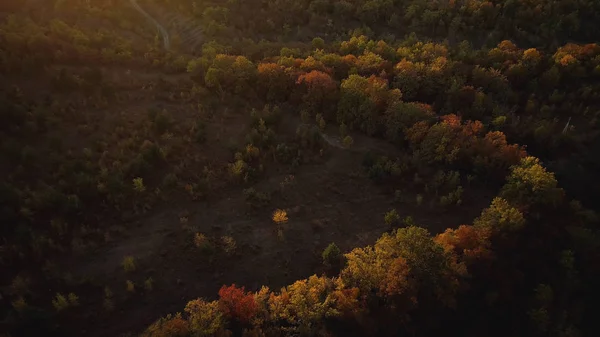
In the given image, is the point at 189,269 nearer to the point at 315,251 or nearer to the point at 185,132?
the point at 315,251

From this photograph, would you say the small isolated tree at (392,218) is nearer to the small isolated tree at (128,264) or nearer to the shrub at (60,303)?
the small isolated tree at (128,264)

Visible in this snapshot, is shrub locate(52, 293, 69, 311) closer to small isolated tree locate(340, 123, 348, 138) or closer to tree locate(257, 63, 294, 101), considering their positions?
small isolated tree locate(340, 123, 348, 138)

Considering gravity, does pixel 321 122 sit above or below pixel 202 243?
above

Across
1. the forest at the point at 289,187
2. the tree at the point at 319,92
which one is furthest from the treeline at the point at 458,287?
the tree at the point at 319,92

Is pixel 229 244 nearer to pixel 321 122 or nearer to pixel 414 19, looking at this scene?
pixel 321 122

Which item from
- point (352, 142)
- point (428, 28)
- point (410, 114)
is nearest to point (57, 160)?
point (352, 142)

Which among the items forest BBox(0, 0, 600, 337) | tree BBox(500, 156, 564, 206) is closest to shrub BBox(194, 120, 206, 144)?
forest BBox(0, 0, 600, 337)

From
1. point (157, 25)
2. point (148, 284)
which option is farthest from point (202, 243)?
point (157, 25)
